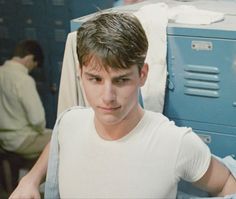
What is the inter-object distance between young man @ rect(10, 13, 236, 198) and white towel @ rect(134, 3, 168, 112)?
0.95ft

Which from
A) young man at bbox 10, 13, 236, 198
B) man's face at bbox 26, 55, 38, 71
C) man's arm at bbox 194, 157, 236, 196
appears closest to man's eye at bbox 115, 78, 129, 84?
young man at bbox 10, 13, 236, 198

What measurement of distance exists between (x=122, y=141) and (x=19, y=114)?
6.19ft

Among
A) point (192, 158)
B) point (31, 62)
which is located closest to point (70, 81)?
point (192, 158)

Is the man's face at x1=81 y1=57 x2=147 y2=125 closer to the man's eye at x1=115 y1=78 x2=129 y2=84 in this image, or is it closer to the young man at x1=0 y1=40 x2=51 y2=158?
the man's eye at x1=115 y1=78 x2=129 y2=84

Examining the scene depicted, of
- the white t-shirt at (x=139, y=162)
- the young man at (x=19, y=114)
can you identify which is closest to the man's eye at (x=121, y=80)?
the white t-shirt at (x=139, y=162)

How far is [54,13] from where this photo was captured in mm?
3096

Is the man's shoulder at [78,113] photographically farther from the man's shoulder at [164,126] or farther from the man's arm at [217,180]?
the man's arm at [217,180]

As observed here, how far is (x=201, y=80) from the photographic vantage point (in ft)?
4.54

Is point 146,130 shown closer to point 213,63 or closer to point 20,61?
point 213,63

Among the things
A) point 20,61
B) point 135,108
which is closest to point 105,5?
point 20,61

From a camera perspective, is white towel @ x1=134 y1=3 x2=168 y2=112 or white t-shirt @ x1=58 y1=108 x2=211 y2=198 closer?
white t-shirt @ x1=58 y1=108 x2=211 y2=198

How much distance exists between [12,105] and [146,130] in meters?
1.90

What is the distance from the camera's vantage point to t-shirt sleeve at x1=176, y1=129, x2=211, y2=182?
3.41 feet

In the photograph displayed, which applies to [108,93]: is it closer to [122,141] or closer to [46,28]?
[122,141]
